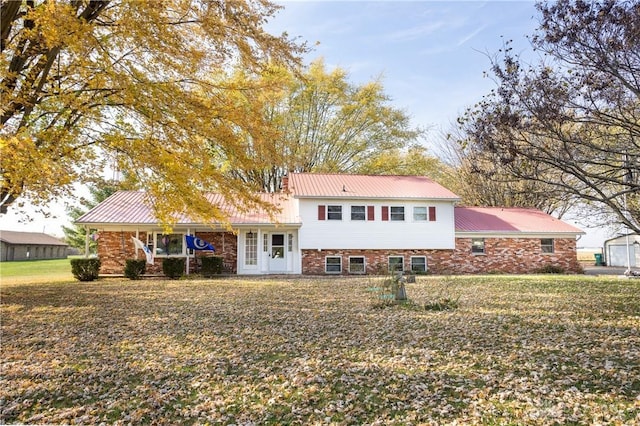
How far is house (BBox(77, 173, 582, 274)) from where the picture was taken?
20.0m

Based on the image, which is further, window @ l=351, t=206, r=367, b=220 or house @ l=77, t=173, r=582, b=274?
window @ l=351, t=206, r=367, b=220

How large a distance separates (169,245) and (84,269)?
3.97 metres

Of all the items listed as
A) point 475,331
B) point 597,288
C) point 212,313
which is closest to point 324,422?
point 475,331

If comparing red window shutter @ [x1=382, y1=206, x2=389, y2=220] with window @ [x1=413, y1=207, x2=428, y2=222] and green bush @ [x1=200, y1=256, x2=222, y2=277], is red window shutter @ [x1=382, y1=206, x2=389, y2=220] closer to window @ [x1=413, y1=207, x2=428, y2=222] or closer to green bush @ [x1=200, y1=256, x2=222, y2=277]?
window @ [x1=413, y1=207, x2=428, y2=222]

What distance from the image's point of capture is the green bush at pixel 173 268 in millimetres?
18375

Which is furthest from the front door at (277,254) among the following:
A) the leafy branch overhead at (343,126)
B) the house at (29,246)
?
the house at (29,246)

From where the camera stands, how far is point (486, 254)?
70.5 ft

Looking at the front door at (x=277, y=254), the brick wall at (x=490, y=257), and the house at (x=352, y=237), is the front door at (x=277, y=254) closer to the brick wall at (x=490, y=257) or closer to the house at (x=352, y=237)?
the house at (x=352, y=237)

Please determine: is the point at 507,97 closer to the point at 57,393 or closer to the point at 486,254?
the point at 57,393

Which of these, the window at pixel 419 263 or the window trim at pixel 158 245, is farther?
the window at pixel 419 263

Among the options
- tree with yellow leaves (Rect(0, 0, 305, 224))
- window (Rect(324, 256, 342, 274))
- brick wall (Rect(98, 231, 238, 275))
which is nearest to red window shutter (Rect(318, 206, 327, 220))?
window (Rect(324, 256, 342, 274))

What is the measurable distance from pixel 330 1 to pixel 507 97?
451cm

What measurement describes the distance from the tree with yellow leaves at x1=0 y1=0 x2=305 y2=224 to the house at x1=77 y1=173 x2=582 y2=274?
9.13 m

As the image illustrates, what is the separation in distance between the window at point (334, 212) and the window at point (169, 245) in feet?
24.4
